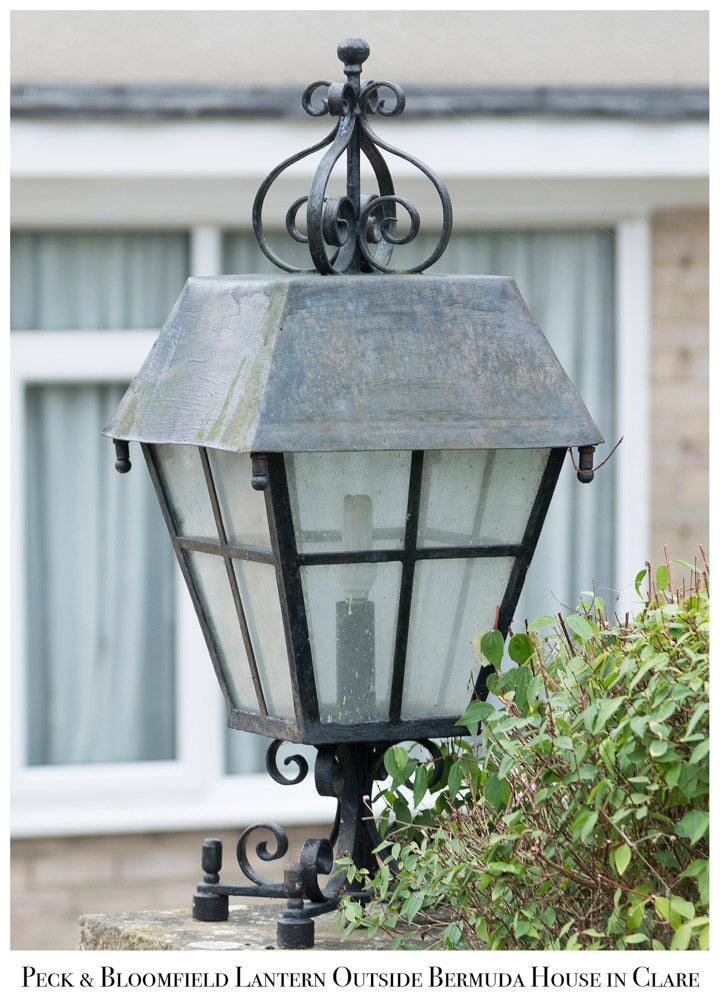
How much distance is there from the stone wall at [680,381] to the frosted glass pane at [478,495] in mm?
2908

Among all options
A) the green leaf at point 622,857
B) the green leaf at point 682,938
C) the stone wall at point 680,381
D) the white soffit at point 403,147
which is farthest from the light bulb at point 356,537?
the stone wall at point 680,381

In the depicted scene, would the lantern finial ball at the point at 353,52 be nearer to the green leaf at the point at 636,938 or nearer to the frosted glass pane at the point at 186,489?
the frosted glass pane at the point at 186,489

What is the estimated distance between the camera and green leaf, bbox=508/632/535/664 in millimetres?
2000

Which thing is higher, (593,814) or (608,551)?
(608,551)

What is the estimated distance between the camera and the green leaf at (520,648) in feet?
6.56

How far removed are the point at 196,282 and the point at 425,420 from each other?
466mm

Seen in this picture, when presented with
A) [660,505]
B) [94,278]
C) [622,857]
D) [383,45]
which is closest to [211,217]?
[94,278]

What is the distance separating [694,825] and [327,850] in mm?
610

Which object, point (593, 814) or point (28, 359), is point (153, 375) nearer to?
point (593, 814)

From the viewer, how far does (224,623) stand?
2.13 meters

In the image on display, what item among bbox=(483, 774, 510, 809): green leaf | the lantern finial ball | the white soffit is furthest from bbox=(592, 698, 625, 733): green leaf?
the white soffit

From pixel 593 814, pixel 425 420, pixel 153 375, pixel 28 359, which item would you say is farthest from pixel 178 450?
pixel 28 359

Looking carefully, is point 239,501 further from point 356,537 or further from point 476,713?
point 476,713

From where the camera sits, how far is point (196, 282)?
2.14m
